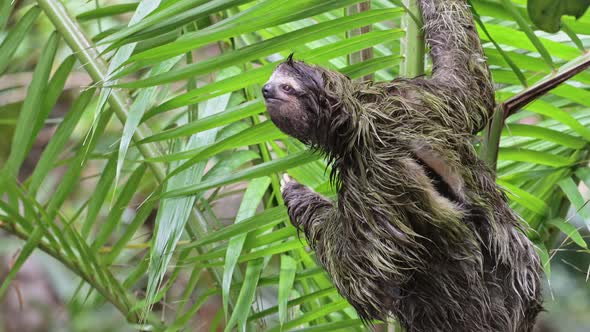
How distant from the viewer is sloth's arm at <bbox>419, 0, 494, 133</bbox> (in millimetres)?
1833

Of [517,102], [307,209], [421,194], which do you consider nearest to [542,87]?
[517,102]

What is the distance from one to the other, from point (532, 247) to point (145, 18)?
3.29 feet

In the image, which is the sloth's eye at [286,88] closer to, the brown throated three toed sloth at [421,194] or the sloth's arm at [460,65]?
the brown throated three toed sloth at [421,194]

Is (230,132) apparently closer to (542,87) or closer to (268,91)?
(268,91)

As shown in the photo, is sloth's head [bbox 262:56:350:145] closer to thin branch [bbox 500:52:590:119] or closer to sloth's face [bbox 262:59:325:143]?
sloth's face [bbox 262:59:325:143]

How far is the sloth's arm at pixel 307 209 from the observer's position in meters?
1.99

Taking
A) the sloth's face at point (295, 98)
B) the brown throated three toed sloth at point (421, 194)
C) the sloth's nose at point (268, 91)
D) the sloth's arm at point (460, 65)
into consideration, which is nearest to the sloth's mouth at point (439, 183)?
the brown throated three toed sloth at point (421, 194)

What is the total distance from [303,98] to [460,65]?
0.44 meters

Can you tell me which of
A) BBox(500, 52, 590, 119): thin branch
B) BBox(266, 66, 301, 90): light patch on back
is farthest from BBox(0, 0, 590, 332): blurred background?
BBox(266, 66, 301, 90): light patch on back

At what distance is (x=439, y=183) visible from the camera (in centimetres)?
175

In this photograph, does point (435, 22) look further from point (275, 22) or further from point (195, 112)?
point (195, 112)

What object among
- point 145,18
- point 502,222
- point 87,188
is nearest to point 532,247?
point 502,222

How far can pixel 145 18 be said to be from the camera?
1744 millimetres

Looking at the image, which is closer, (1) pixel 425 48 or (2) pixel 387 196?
(2) pixel 387 196
